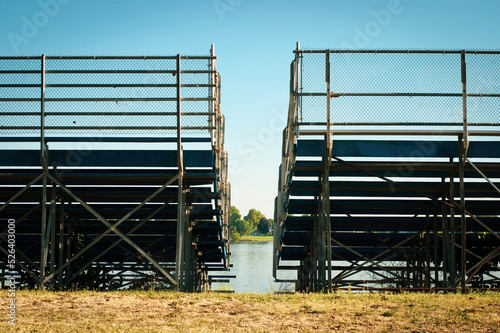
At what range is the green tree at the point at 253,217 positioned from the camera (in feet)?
490

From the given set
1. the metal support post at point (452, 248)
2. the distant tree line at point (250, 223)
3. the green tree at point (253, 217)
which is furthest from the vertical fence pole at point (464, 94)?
the green tree at point (253, 217)

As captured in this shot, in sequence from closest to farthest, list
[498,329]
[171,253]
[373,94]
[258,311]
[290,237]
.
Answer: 1. [498,329]
2. [258,311]
3. [373,94]
4. [290,237]
5. [171,253]

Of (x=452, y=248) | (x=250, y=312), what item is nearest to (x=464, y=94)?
(x=452, y=248)

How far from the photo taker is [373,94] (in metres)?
12.1

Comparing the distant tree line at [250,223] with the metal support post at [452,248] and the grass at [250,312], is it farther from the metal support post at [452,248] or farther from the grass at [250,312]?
the grass at [250,312]

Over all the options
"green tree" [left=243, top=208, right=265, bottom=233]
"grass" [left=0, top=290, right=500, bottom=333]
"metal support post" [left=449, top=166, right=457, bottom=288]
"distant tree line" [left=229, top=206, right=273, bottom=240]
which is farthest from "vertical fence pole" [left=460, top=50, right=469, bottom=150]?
"green tree" [left=243, top=208, right=265, bottom=233]

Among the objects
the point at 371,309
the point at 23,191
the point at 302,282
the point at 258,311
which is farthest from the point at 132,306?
the point at 302,282

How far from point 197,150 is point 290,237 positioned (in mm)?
4899

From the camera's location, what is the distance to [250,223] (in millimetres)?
147875

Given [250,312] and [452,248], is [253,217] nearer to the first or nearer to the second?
[452,248]

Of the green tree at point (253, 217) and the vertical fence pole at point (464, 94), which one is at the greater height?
the vertical fence pole at point (464, 94)

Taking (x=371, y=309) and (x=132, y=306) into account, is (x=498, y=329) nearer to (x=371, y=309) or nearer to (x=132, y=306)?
(x=371, y=309)

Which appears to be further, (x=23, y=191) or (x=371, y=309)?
(x=23, y=191)

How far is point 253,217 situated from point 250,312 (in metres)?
142
